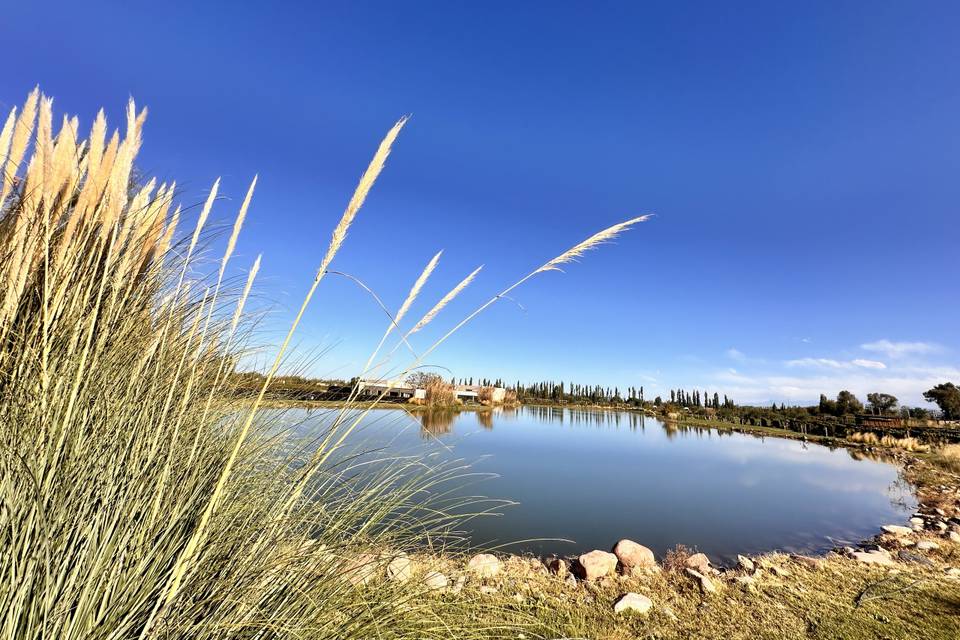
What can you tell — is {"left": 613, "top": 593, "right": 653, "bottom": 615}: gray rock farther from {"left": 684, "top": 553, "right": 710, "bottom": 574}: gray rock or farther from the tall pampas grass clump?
the tall pampas grass clump

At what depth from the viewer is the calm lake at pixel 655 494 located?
16.0 feet

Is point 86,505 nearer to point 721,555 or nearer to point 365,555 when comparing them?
point 365,555

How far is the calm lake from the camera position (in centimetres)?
488

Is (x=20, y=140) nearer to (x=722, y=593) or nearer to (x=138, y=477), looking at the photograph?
(x=138, y=477)

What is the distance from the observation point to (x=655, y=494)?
28.4ft

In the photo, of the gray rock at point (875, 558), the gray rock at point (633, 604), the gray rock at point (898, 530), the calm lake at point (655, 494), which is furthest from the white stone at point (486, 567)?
the gray rock at point (898, 530)

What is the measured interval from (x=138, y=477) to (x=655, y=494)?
382 inches

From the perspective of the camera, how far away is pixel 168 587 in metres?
0.94

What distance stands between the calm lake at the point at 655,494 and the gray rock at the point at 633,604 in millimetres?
1364

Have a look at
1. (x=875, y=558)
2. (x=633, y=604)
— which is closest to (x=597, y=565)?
(x=633, y=604)

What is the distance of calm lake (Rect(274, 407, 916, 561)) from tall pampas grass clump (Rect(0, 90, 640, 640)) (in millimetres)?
617

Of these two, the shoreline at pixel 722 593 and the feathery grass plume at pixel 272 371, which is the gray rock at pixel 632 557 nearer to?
the shoreline at pixel 722 593

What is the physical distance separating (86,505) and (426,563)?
1380 millimetres

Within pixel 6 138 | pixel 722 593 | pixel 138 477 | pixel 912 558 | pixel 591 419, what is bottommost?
pixel 591 419
